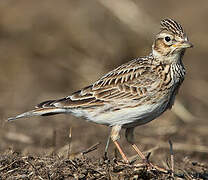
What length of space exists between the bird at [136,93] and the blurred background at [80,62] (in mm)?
2379

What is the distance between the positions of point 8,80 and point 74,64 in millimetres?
1679

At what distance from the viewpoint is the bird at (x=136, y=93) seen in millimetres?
6387

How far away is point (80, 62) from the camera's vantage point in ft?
44.1

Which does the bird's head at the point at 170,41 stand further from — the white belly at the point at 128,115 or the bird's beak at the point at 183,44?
the white belly at the point at 128,115

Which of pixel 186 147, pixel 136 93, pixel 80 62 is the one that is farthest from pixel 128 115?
pixel 80 62

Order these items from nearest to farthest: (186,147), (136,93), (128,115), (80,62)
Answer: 1. (128,115)
2. (136,93)
3. (186,147)
4. (80,62)

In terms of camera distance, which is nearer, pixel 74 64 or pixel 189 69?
pixel 74 64

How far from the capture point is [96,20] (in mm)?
14844

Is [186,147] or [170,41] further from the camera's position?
[186,147]

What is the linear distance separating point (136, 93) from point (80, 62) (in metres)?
7.02

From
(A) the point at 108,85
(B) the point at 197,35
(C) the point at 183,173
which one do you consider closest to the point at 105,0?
(B) the point at 197,35

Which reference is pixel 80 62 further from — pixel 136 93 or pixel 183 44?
pixel 183 44

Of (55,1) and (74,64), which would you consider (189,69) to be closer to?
(74,64)

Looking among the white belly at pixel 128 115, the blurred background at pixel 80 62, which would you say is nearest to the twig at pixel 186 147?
the blurred background at pixel 80 62
